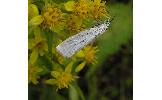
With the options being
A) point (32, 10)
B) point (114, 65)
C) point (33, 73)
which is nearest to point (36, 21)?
point (32, 10)

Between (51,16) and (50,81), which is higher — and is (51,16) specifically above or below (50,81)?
above

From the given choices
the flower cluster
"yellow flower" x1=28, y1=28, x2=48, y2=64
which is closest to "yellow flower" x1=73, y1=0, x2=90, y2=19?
the flower cluster

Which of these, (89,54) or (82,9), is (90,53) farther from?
(82,9)

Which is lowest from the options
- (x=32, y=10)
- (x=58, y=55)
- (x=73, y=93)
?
(x=73, y=93)

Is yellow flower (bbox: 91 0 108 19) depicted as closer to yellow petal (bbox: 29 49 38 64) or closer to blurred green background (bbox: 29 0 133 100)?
blurred green background (bbox: 29 0 133 100)

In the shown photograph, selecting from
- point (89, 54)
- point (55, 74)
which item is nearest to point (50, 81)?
point (55, 74)
